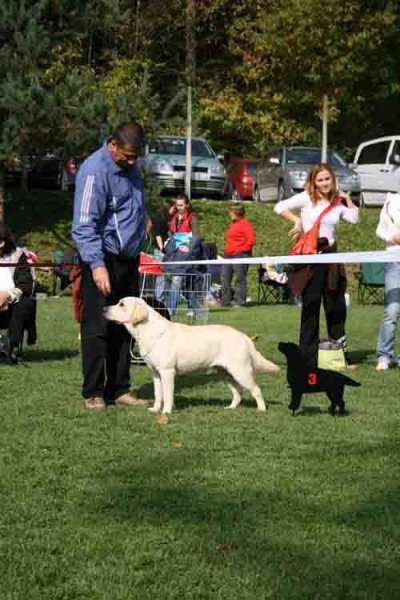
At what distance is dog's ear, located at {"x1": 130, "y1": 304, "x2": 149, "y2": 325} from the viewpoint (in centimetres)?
899

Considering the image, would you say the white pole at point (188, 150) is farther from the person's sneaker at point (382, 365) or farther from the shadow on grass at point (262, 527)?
the shadow on grass at point (262, 527)

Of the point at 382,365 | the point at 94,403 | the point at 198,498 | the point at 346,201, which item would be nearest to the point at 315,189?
the point at 346,201

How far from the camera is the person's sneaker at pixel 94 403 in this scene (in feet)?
30.7

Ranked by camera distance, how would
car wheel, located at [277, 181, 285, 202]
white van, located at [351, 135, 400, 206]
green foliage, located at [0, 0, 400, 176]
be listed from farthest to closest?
1. green foliage, located at [0, 0, 400, 176]
2. white van, located at [351, 135, 400, 206]
3. car wheel, located at [277, 181, 285, 202]

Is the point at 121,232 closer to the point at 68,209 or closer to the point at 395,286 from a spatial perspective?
the point at 395,286

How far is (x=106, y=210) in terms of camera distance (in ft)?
30.0

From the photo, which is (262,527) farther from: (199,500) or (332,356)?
(332,356)

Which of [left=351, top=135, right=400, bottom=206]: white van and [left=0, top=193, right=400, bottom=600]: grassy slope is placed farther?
[left=351, top=135, right=400, bottom=206]: white van

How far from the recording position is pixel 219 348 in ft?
29.5

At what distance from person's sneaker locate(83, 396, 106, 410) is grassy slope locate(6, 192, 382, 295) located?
19.0m

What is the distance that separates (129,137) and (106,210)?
1.78 feet

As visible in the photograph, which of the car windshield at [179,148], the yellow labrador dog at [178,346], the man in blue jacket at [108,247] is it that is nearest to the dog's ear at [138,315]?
the yellow labrador dog at [178,346]

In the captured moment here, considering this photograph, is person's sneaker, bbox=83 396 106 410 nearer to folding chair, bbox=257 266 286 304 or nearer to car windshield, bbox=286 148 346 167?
folding chair, bbox=257 266 286 304

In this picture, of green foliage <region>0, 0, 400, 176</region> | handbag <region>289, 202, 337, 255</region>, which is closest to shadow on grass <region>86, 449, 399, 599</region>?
handbag <region>289, 202, 337, 255</region>
